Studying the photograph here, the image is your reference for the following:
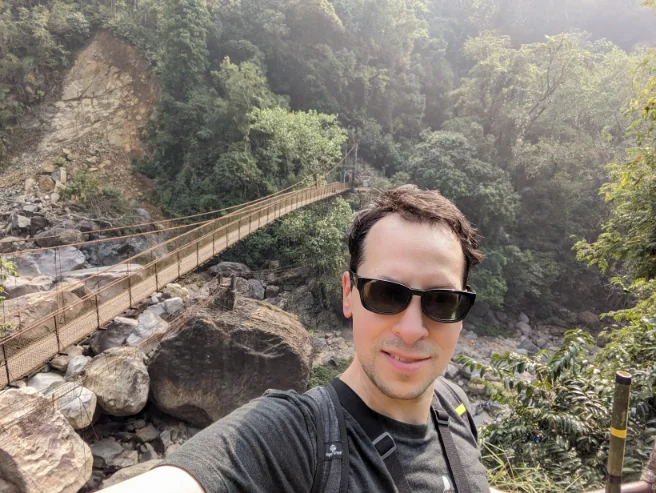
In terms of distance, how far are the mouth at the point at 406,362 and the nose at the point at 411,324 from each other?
0.03 metres

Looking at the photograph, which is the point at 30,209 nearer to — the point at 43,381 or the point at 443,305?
the point at 43,381

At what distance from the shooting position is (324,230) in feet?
28.9

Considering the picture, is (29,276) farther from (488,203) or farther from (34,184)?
(488,203)

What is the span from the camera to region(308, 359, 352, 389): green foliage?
6.49 metres

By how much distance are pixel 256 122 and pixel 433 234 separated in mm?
9770

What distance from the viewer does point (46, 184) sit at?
9492 mm

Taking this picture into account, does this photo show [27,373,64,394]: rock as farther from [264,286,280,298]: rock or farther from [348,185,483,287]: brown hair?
[348,185,483,287]: brown hair

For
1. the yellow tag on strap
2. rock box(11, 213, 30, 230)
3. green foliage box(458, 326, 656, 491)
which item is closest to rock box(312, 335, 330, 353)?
green foliage box(458, 326, 656, 491)

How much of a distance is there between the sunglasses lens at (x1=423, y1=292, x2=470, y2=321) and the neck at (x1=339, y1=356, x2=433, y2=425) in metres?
0.15

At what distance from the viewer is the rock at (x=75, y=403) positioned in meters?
4.23

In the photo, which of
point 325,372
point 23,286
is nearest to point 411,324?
point 325,372

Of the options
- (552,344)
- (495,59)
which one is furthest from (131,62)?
(552,344)

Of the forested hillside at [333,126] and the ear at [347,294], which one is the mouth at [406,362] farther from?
the forested hillside at [333,126]

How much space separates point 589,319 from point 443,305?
12.2 meters
